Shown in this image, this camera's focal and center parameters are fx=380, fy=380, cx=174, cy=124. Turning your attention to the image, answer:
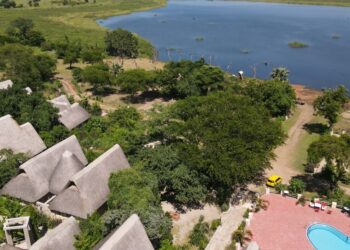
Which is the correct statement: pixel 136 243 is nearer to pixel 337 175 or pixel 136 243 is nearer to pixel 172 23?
pixel 337 175

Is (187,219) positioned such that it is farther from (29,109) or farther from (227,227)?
(29,109)

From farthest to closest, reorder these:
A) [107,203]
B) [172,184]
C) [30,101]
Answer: [30,101], [172,184], [107,203]

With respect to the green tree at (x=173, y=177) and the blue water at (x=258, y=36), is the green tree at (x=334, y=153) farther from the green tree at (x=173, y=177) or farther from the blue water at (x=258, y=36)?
the blue water at (x=258, y=36)

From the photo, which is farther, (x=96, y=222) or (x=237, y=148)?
(x=237, y=148)

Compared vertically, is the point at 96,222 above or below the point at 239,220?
above

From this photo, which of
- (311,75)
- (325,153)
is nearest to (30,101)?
(325,153)

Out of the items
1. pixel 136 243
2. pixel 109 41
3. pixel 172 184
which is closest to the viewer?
pixel 136 243

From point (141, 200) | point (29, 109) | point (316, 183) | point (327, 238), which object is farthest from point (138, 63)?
point (327, 238)
